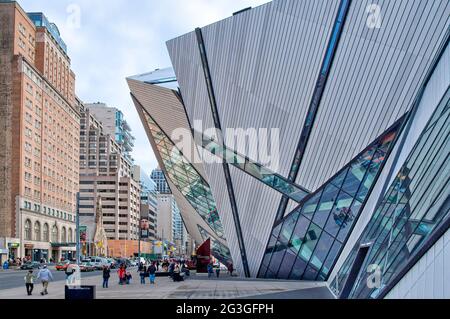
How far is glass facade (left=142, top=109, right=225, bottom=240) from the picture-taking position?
5466 cm

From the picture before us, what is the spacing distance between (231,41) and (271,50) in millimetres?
4131

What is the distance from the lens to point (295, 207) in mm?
33156

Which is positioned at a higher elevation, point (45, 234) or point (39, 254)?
point (45, 234)

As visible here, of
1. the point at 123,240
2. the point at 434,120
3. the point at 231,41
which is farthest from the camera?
Result: the point at 123,240

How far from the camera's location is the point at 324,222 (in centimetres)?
3008

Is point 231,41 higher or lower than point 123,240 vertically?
higher

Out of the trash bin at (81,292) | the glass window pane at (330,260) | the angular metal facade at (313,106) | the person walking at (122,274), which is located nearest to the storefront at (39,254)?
the person walking at (122,274)

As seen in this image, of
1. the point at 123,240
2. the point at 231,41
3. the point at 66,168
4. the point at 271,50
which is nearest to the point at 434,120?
the point at 271,50

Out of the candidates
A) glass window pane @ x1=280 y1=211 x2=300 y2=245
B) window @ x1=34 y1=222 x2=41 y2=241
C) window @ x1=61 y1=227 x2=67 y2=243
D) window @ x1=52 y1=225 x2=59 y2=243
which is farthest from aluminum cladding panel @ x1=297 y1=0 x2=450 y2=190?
window @ x1=61 y1=227 x2=67 y2=243

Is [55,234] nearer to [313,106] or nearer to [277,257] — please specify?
[277,257]

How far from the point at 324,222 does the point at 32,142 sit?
8146 cm

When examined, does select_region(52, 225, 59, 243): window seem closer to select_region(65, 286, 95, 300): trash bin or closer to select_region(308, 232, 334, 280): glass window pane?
select_region(308, 232, 334, 280): glass window pane

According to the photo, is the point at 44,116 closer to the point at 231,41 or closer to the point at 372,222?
the point at 231,41

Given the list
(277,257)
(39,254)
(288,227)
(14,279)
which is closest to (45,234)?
(39,254)
